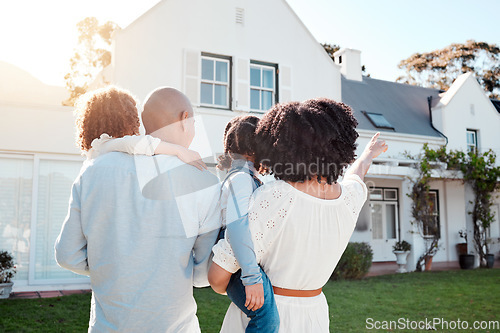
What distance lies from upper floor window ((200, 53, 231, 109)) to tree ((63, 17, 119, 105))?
732 centimetres

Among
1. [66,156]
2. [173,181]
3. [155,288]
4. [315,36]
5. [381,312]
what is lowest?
[381,312]

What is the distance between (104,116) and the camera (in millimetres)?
1850

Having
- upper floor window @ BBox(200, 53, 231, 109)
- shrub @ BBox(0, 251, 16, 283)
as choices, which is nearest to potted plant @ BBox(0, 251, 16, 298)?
shrub @ BBox(0, 251, 16, 283)

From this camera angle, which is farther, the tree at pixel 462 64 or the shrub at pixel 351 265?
the tree at pixel 462 64

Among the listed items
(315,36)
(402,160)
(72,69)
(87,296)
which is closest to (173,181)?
(87,296)

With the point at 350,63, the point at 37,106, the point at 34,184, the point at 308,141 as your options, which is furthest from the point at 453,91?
the point at 308,141

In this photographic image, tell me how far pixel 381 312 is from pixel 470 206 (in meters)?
10.2

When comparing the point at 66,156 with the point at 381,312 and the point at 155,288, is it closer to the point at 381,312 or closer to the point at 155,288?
the point at 381,312

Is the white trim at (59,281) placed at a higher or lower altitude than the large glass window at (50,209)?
lower

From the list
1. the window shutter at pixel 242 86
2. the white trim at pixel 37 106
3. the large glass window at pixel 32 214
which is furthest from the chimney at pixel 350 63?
the large glass window at pixel 32 214

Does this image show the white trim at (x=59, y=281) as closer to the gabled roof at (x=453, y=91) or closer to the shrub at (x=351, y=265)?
the shrub at (x=351, y=265)

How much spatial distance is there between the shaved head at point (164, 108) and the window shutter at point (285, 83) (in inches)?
364

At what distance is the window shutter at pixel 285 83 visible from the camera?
35.7 feet

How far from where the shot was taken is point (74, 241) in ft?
5.34
